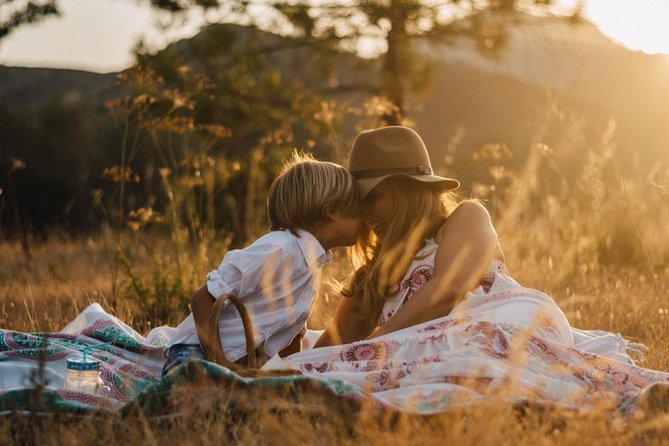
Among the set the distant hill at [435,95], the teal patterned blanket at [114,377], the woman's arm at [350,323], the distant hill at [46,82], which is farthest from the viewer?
the distant hill at [46,82]

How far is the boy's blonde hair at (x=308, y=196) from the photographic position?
126 inches

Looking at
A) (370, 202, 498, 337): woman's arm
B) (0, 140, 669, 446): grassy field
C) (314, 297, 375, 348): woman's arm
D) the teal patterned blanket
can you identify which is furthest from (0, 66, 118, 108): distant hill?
(370, 202, 498, 337): woman's arm

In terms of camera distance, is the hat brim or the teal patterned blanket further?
the hat brim

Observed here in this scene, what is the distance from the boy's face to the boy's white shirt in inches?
3.5

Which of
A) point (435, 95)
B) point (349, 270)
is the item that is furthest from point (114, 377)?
point (435, 95)

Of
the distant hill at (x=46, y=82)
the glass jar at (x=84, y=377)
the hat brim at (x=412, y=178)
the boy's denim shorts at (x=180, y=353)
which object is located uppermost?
the hat brim at (x=412, y=178)

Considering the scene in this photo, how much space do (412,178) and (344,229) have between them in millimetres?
381

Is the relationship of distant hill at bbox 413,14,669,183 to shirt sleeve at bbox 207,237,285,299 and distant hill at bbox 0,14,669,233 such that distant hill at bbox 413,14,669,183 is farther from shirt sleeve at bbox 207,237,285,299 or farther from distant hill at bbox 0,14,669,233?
shirt sleeve at bbox 207,237,285,299

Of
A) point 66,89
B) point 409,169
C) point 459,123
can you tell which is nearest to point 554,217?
point 409,169

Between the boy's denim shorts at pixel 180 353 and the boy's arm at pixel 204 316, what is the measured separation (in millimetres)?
84

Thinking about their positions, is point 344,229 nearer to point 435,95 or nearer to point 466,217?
point 466,217

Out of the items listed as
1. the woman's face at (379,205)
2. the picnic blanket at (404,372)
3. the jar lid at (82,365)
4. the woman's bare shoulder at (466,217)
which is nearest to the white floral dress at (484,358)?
the picnic blanket at (404,372)

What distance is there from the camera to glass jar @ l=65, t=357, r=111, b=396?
2.78 m

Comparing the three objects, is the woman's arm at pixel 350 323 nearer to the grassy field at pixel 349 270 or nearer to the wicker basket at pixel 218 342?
the grassy field at pixel 349 270
